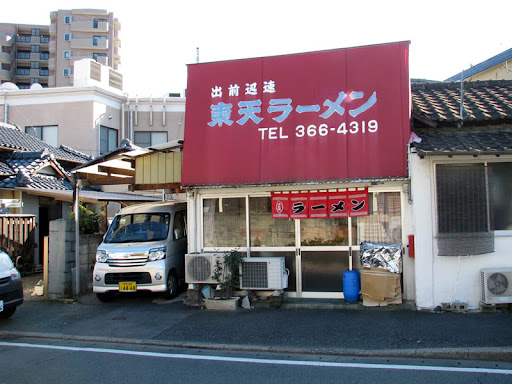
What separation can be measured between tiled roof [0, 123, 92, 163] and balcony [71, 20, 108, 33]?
3992 cm

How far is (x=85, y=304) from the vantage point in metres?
10.0

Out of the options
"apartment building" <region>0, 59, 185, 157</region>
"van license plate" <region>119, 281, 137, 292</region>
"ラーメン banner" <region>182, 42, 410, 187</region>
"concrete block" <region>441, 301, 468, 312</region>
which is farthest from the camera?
"apartment building" <region>0, 59, 185, 157</region>

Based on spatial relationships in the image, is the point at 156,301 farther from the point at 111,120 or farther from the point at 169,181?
the point at 111,120

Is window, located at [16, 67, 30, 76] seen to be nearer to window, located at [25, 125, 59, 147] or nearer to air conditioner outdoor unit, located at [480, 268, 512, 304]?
window, located at [25, 125, 59, 147]

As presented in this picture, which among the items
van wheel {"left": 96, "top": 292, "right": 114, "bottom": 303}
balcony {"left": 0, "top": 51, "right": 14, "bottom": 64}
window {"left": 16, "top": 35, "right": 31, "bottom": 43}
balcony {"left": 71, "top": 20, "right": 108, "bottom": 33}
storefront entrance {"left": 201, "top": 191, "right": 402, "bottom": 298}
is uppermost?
window {"left": 16, "top": 35, "right": 31, "bottom": 43}

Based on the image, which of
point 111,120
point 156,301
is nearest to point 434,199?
point 156,301

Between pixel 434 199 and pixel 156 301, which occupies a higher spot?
pixel 434 199

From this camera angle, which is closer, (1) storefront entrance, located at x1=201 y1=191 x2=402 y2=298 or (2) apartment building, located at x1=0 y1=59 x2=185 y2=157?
(1) storefront entrance, located at x1=201 y1=191 x2=402 y2=298

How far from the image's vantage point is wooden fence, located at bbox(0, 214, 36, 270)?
12928 mm

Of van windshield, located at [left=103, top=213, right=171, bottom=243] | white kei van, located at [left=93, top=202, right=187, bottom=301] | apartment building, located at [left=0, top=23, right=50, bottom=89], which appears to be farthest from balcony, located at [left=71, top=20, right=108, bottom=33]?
van windshield, located at [left=103, top=213, right=171, bottom=243]

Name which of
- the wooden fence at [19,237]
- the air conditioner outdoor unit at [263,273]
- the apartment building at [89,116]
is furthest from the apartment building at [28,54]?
the air conditioner outdoor unit at [263,273]

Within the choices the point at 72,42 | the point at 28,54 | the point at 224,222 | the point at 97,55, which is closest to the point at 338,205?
the point at 224,222

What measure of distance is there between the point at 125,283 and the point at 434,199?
6.80 meters

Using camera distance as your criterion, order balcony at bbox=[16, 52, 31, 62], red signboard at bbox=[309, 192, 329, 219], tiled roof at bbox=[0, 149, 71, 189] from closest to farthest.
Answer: red signboard at bbox=[309, 192, 329, 219] → tiled roof at bbox=[0, 149, 71, 189] → balcony at bbox=[16, 52, 31, 62]
